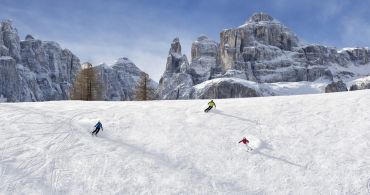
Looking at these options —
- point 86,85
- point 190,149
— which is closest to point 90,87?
point 86,85

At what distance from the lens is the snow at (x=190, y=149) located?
19.1 metres

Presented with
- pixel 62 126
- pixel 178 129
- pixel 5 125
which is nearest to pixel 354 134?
pixel 178 129

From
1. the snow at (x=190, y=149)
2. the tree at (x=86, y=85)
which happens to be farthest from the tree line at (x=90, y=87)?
the snow at (x=190, y=149)

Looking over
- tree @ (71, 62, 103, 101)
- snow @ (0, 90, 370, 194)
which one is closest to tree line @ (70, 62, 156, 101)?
tree @ (71, 62, 103, 101)

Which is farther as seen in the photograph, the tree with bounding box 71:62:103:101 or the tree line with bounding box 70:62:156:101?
the tree line with bounding box 70:62:156:101

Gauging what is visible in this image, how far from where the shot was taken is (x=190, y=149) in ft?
77.0

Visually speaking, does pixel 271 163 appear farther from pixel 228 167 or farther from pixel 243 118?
pixel 243 118

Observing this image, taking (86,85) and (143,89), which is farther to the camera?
(143,89)

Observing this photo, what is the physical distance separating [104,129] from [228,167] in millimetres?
10177

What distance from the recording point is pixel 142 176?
790 inches

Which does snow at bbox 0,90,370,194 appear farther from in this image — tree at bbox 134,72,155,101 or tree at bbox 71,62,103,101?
tree at bbox 134,72,155,101

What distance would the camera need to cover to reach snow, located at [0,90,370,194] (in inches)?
754

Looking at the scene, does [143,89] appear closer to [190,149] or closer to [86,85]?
[86,85]

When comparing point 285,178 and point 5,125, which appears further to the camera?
point 5,125
